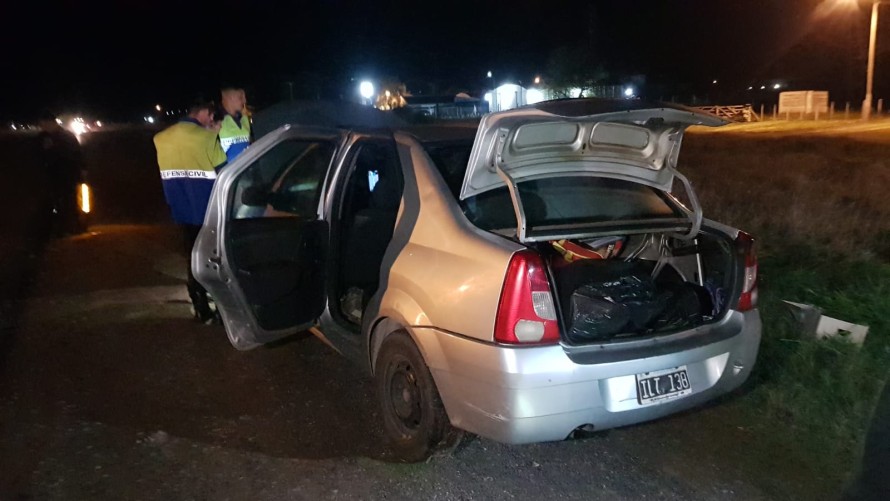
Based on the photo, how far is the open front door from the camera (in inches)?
179

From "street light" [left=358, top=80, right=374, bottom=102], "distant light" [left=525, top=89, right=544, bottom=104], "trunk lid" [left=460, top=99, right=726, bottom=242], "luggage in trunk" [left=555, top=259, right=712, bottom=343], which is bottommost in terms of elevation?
"luggage in trunk" [left=555, top=259, right=712, bottom=343]

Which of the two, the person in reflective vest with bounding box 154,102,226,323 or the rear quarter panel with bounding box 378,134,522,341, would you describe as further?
the person in reflective vest with bounding box 154,102,226,323

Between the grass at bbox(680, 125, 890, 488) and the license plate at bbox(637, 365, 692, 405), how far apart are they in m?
0.81

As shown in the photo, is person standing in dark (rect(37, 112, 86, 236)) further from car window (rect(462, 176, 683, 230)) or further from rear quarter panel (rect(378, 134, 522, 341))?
car window (rect(462, 176, 683, 230))

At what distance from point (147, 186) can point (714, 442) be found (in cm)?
1541

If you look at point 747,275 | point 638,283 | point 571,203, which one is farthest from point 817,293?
point 571,203

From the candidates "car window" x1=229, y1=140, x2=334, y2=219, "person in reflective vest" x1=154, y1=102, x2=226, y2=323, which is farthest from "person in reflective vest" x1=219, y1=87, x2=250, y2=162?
"car window" x1=229, y1=140, x2=334, y2=219

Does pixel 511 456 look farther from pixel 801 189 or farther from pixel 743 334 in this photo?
pixel 801 189

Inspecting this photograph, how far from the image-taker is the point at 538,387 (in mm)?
3191

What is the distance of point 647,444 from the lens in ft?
13.3

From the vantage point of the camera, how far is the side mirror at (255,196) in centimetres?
520

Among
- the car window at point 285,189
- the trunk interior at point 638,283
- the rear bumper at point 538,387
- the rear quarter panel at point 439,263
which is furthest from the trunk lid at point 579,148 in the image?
the car window at point 285,189

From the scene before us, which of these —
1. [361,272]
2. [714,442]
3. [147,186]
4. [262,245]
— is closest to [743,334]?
[714,442]

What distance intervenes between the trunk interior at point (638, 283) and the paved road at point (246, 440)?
0.70 meters
